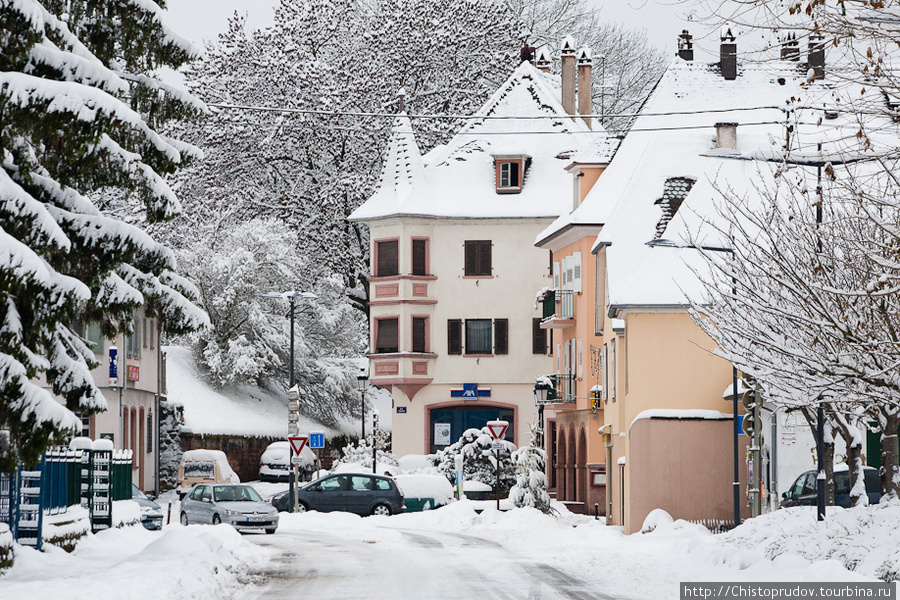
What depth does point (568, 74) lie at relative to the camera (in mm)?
59688

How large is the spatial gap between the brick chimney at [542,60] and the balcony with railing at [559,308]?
15.0 m

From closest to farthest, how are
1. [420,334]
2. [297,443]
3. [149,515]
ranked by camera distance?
[149,515], [297,443], [420,334]

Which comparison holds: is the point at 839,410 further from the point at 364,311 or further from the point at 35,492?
the point at 364,311

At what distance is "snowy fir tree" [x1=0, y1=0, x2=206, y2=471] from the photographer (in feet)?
50.1

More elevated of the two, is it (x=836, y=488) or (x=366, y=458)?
(x=836, y=488)

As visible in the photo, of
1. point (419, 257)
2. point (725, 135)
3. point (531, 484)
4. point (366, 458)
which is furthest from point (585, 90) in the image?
point (531, 484)

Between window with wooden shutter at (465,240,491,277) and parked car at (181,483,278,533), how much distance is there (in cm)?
2327

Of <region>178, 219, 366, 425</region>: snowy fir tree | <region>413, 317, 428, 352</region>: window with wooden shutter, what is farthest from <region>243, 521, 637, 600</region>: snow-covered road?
<region>178, 219, 366, 425</region>: snowy fir tree

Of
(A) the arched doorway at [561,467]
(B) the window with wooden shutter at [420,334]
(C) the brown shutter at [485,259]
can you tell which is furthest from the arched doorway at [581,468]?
(C) the brown shutter at [485,259]

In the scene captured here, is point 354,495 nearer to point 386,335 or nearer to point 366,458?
point 366,458

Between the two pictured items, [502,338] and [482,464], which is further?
[502,338]

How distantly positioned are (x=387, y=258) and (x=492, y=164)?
5.77 meters

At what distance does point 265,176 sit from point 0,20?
4511 centimetres

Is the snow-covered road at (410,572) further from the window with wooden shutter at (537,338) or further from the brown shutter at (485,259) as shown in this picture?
the brown shutter at (485,259)
